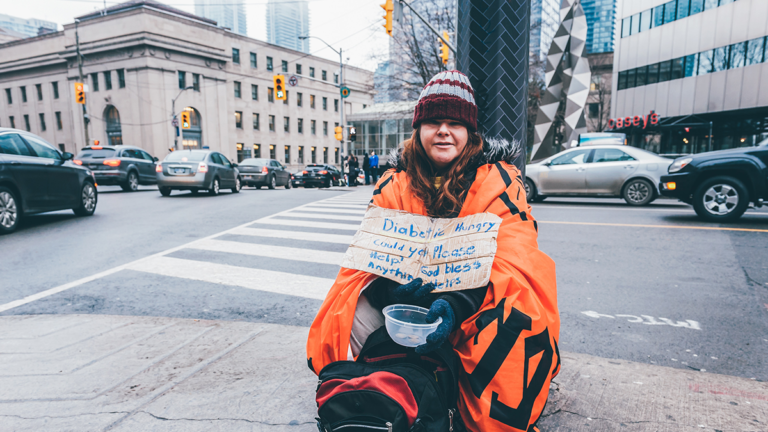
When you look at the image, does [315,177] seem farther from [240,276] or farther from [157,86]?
[157,86]

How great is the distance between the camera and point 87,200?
9.12 metres

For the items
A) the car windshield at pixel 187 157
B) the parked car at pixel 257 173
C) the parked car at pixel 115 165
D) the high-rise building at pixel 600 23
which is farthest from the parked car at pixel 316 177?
the high-rise building at pixel 600 23

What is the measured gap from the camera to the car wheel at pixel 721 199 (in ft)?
23.9

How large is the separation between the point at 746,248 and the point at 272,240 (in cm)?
662

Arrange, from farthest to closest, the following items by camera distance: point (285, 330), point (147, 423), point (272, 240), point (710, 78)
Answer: point (710, 78) < point (272, 240) < point (285, 330) < point (147, 423)

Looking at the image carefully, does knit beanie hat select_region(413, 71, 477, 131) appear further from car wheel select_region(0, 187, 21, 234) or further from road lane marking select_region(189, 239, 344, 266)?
car wheel select_region(0, 187, 21, 234)

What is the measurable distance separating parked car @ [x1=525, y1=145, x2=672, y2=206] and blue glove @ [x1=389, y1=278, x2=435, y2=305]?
9.80 metres

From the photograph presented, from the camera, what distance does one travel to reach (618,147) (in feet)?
36.6

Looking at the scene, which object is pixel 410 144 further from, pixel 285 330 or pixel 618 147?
pixel 618 147

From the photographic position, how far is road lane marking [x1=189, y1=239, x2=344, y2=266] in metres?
5.83

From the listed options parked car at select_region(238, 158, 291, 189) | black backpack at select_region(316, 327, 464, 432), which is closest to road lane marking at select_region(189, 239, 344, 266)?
black backpack at select_region(316, 327, 464, 432)

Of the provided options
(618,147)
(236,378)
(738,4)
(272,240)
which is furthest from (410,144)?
(738,4)

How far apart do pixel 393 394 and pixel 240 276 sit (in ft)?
12.7

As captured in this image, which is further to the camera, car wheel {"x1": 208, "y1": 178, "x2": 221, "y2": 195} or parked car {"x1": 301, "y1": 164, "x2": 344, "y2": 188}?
parked car {"x1": 301, "y1": 164, "x2": 344, "y2": 188}
